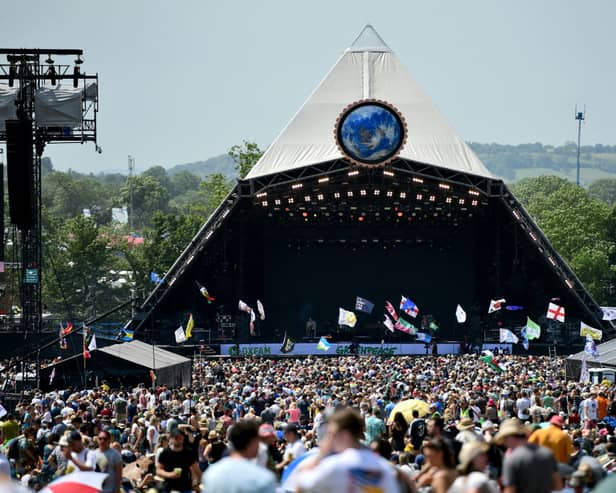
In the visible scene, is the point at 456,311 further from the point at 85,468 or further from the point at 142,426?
the point at 85,468

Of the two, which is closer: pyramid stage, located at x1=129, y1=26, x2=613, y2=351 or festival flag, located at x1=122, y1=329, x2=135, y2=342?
festival flag, located at x1=122, y1=329, x2=135, y2=342

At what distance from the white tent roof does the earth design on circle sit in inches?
53.5

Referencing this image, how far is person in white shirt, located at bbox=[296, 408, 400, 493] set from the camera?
735cm

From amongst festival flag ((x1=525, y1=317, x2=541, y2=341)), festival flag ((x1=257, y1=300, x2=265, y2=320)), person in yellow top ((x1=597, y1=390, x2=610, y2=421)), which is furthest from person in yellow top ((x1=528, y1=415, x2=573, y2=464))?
festival flag ((x1=257, y1=300, x2=265, y2=320))

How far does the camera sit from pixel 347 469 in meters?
7.35

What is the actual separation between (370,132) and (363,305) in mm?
8252

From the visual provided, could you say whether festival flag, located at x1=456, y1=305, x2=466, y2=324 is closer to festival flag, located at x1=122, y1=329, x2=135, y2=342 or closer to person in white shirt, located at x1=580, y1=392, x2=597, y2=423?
festival flag, located at x1=122, y1=329, x2=135, y2=342

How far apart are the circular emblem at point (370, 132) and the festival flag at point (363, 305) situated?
679 centimetres

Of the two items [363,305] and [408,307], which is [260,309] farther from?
[408,307]

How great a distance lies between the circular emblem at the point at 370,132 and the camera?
48.3 metres

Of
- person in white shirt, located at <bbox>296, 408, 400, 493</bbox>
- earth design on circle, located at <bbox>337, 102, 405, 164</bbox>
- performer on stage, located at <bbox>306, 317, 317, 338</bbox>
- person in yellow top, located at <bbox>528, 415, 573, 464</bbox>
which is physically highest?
earth design on circle, located at <bbox>337, 102, 405, 164</bbox>

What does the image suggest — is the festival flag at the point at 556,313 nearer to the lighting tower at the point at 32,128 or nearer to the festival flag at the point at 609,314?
the festival flag at the point at 609,314

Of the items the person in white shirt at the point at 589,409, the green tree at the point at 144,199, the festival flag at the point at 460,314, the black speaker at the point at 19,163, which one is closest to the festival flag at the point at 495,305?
the festival flag at the point at 460,314

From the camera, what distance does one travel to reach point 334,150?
52.4 metres
